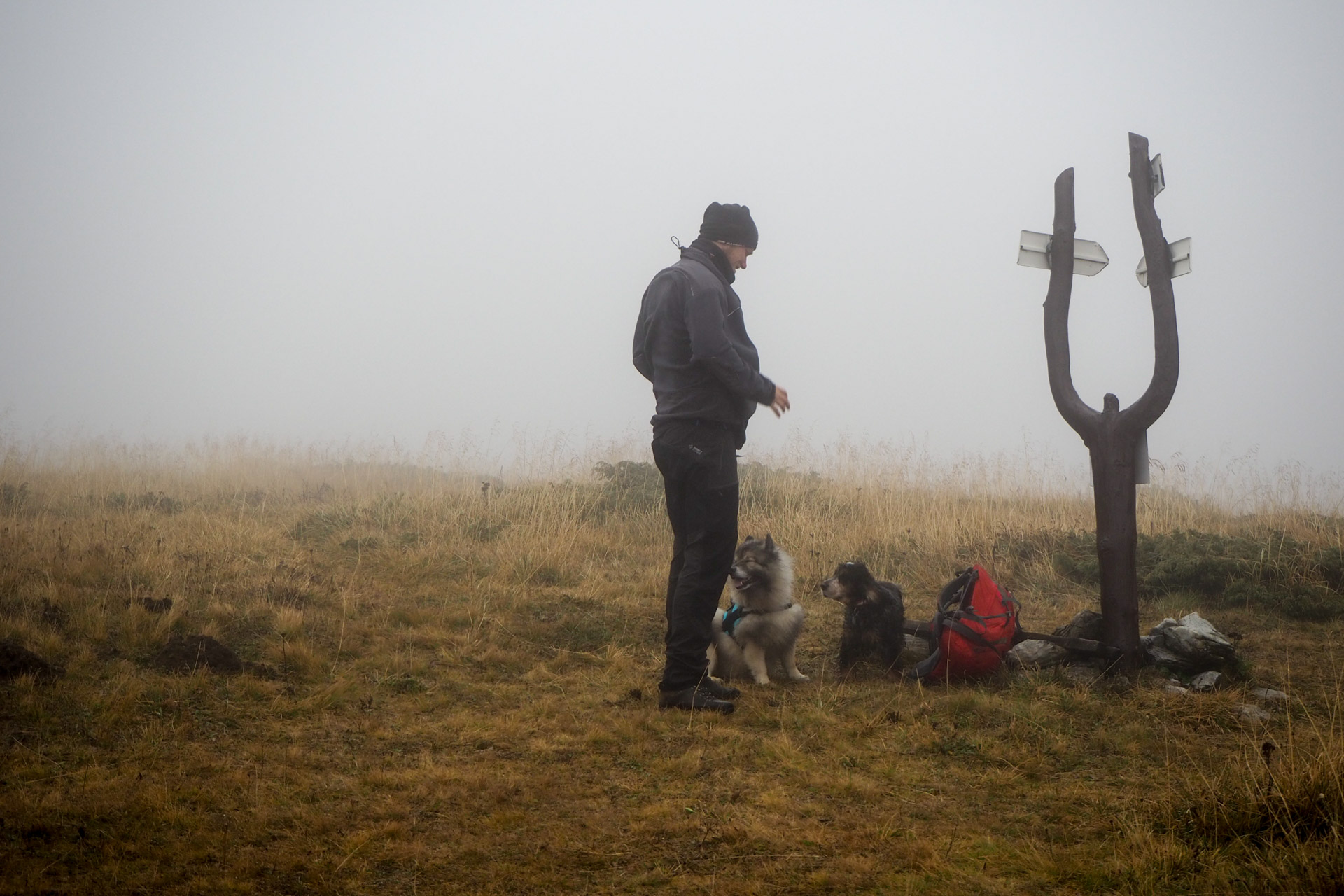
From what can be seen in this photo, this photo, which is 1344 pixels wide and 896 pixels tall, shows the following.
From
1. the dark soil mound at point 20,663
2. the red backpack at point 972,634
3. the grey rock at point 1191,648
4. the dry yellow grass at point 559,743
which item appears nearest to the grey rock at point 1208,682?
the grey rock at point 1191,648

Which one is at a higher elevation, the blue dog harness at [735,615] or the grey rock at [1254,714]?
the blue dog harness at [735,615]

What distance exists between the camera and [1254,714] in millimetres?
4438

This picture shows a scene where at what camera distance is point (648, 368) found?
4973 millimetres

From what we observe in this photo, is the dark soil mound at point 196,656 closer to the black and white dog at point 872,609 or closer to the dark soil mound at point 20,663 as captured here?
the dark soil mound at point 20,663

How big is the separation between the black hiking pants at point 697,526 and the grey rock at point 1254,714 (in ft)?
8.62

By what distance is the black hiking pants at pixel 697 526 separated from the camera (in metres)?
4.60

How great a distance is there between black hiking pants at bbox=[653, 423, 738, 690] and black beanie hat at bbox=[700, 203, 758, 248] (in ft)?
3.47

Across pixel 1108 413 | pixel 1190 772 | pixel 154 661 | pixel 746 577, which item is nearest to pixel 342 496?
pixel 154 661

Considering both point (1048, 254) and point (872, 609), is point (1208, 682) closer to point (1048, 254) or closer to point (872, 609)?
point (872, 609)

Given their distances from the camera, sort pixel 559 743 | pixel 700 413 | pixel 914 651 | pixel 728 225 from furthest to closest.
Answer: pixel 914 651 < pixel 728 225 < pixel 700 413 < pixel 559 743

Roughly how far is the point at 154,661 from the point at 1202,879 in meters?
4.88

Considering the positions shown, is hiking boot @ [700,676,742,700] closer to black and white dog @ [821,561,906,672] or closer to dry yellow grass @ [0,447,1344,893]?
dry yellow grass @ [0,447,1344,893]

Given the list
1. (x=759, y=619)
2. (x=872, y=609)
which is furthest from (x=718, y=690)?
(x=872, y=609)

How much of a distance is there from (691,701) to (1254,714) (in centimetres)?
277
